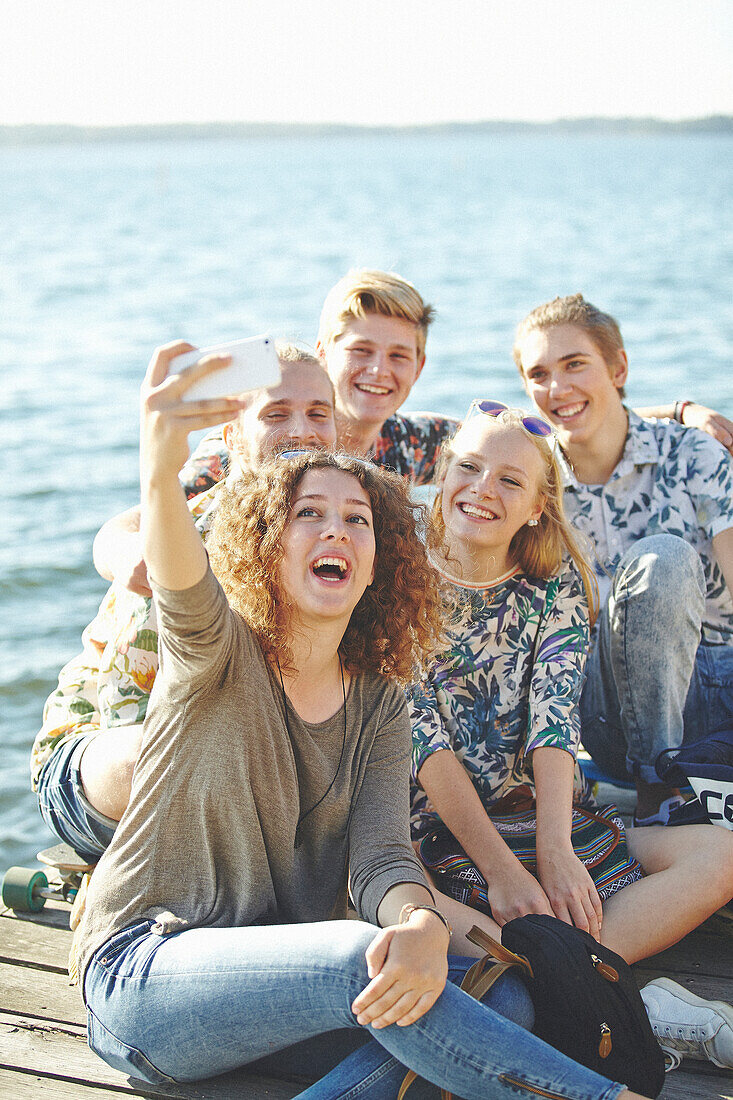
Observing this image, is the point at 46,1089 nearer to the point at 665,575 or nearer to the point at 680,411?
the point at 665,575

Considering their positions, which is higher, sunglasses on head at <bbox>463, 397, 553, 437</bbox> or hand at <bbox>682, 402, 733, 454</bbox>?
sunglasses on head at <bbox>463, 397, 553, 437</bbox>

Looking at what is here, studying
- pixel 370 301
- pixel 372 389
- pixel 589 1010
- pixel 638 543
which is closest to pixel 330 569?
pixel 589 1010

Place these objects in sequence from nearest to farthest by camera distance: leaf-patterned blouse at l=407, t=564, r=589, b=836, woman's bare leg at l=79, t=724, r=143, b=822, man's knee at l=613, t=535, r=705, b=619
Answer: woman's bare leg at l=79, t=724, r=143, b=822, leaf-patterned blouse at l=407, t=564, r=589, b=836, man's knee at l=613, t=535, r=705, b=619

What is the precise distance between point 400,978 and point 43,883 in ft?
4.53

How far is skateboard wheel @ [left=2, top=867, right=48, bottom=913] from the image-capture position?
2.80m

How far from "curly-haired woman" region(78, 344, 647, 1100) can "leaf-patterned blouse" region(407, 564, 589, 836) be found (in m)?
0.36

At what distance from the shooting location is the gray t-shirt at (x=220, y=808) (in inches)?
78.7

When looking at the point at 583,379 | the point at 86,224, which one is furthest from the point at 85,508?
the point at 86,224

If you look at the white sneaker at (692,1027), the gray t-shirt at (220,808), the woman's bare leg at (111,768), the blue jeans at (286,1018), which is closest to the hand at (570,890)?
the white sneaker at (692,1027)

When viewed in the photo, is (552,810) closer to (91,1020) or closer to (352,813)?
(352,813)

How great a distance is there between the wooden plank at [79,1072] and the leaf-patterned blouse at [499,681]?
751 millimetres

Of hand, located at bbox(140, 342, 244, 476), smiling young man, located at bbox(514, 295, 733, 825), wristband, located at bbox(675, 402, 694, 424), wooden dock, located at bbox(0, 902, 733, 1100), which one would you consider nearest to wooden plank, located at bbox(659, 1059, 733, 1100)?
wooden dock, located at bbox(0, 902, 733, 1100)

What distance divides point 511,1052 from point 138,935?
2.21ft

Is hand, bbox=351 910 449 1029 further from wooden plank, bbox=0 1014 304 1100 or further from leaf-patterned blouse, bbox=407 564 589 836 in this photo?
leaf-patterned blouse, bbox=407 564 589 836
